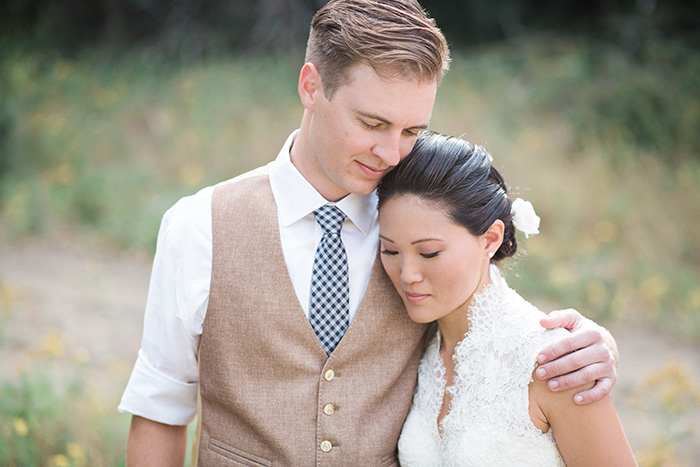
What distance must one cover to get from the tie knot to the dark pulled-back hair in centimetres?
13

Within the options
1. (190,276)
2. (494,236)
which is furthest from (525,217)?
(190,276)

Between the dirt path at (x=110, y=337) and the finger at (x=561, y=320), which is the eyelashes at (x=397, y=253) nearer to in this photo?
the finger at (x=561, y=320)

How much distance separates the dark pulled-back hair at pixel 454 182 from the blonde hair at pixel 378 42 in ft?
0.75

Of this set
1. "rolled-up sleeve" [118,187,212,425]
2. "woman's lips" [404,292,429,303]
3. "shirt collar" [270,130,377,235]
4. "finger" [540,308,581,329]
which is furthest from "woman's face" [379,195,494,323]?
"rolled-up sleeve" [118,187,212,425]

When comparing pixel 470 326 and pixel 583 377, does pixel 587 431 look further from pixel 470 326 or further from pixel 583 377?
pixel 470 326

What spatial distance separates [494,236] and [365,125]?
0.53 meters

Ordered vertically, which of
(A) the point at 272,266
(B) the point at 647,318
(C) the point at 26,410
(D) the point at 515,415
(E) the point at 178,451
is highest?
(A) the point at 272,266

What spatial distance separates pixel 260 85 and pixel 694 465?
6583mm

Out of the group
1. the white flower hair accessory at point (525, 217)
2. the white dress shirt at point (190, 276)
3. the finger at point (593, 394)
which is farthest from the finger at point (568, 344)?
the white dress shirt at point (190, 276)

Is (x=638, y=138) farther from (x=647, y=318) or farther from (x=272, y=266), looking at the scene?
(x=272, y=266)

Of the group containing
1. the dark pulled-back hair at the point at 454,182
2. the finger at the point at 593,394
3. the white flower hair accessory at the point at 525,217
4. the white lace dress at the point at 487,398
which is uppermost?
the dark pulled-back hair at the point at 454,182

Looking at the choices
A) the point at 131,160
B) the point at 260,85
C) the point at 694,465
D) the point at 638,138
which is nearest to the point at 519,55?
the point at 638,138

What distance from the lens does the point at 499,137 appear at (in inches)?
303

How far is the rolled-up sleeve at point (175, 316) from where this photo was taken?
2062 mm
